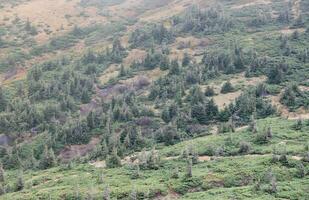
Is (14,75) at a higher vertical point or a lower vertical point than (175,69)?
lower

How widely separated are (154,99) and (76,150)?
24.2 meters

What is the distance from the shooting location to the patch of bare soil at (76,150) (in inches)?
3351

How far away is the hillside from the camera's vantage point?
62531mm

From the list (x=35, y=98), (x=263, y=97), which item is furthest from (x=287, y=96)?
(x=35, y=98)

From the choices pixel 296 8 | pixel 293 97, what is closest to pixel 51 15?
pixel 296 8

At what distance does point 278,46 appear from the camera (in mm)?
125500

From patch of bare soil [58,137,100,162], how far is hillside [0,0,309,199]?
0.24 m

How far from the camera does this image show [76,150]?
87750mm

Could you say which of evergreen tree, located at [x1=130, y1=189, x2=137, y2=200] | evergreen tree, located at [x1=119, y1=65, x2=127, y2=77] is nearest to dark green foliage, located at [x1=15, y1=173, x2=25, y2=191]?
evergreen tree, located at [x1=130, y1=189, x2=137, y2=200]

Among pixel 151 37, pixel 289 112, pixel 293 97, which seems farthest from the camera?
pixel 151 37

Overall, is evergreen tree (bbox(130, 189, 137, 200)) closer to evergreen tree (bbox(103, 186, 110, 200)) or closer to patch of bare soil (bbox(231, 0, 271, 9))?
evergreen tree (bbox(103, 186, 110, 200))

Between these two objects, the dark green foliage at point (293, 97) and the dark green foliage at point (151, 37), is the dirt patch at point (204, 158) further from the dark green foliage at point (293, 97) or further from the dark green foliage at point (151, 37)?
the dark green foliage at point (151, 37)

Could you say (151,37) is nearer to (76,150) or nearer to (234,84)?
(234,84)

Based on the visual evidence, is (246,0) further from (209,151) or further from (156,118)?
(209,151)
